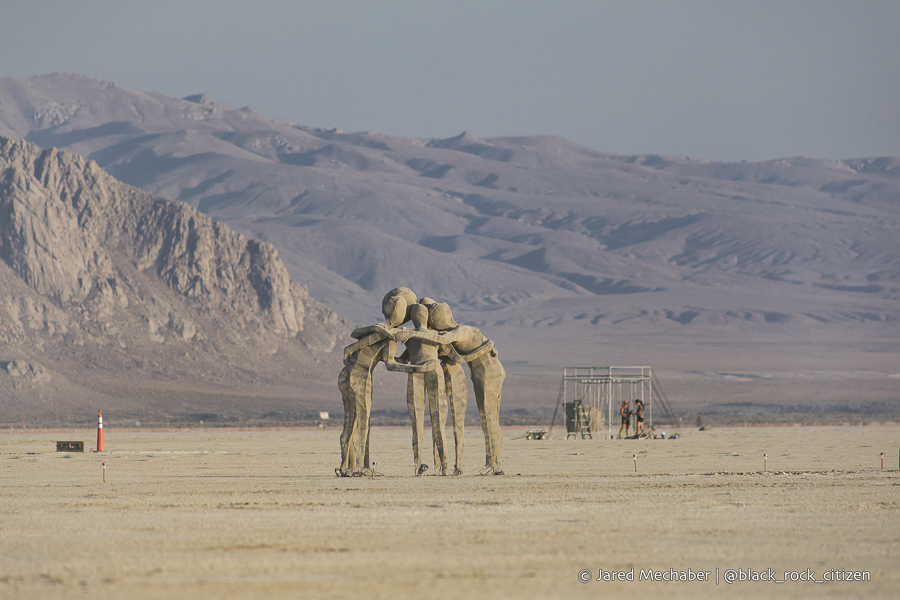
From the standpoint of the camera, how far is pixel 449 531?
20844mm

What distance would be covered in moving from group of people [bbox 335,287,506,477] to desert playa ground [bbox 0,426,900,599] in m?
1.15

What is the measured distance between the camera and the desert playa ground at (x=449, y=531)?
16125mm

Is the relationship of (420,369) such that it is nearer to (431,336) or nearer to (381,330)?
(431,336)

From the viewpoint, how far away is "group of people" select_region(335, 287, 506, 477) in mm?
31422

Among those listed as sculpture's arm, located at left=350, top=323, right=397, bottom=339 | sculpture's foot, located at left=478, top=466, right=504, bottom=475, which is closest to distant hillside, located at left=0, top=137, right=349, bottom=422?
sculpture's foot, located at left=478, top=466, right=504, bottom=475

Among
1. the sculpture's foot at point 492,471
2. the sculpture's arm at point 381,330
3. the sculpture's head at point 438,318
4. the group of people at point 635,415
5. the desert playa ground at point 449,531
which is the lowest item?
the desert playa ground at point 449,531

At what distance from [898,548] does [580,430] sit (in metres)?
42.4

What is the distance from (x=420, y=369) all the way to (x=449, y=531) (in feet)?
35.2

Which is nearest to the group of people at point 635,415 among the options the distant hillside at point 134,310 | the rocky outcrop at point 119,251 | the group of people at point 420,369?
the group of people at point 420,369

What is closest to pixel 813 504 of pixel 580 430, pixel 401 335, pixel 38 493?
pixel 401 335

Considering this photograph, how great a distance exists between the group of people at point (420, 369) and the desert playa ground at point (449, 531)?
1.15 metres

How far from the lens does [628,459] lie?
144 ft

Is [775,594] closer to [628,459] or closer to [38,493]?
[38,493]

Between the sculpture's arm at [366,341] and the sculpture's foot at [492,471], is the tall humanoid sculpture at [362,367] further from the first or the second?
the sculpture's foot at [492,471]
